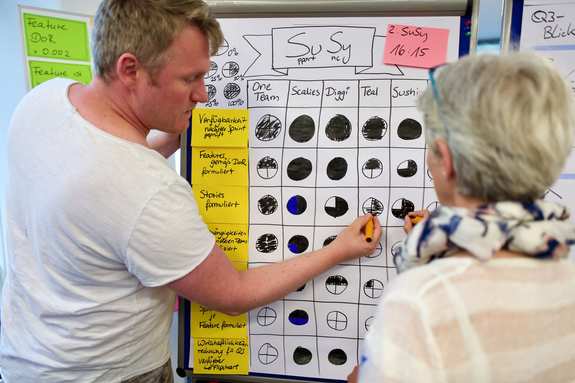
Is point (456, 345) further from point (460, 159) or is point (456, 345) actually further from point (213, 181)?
point (213, 181)

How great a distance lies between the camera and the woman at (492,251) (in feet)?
2.07

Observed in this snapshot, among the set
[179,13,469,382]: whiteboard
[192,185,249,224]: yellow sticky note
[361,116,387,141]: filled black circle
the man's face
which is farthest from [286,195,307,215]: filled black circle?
the man's face

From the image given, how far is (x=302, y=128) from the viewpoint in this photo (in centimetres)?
121

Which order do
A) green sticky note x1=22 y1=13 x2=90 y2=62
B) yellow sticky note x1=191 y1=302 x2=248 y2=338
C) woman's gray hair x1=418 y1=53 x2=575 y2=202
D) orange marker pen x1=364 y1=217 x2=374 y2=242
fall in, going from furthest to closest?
green sticky note x1=22 y1=13 x2=90 y2=62 < yellow sticky note x1=191 y1=302 x2=248 y2=338 < orange marker pen x1=364 y1=217 x2=374 y2=242 < woman's gray hair x1=418 y1=53 x2=575 y2=202

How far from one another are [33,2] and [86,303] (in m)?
1.65

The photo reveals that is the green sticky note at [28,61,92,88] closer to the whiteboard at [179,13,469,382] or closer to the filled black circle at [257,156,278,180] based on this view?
the whiteboard at [179,13,469,382]

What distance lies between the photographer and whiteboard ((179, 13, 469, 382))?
118 cm

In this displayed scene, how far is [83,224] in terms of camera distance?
889 mm

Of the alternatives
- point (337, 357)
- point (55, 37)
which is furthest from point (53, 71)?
point (337, 357)

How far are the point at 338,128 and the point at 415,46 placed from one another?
299 millimetres

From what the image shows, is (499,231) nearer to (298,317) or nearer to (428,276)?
(428,276)

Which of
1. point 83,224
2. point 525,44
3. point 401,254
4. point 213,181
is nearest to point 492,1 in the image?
point 525,44

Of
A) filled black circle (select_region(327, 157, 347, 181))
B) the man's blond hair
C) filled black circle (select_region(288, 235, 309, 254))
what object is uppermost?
the man's blond hair

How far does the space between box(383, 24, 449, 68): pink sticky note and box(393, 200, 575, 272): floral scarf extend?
605mm
